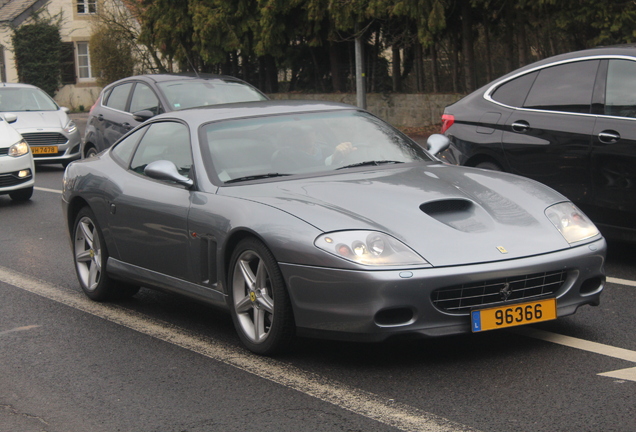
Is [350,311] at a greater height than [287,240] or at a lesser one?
lesser

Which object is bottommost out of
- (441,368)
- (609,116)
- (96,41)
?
(441,368)

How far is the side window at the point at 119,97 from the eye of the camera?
13438mm

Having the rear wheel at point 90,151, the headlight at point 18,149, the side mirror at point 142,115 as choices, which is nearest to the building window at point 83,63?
the rear wheel at point 90,151

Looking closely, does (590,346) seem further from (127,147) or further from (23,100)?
(23,100)

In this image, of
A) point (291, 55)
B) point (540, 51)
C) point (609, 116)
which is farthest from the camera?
point (291, 55)

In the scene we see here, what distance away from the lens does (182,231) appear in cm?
567

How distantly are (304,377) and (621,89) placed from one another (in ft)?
12.4

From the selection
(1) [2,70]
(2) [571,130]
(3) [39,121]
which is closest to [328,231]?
(2) [571,130]

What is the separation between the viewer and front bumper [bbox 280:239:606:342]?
4.56 m

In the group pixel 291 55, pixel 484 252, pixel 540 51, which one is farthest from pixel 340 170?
pixel 291 55

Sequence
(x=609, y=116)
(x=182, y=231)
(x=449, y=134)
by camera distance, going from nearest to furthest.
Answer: (x=182, y=231)
(x=609, y=116)
(x=449, y=134)

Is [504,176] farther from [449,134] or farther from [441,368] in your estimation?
[449,134]

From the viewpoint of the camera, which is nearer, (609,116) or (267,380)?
(267,380)

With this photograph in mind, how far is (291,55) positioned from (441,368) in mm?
24858
